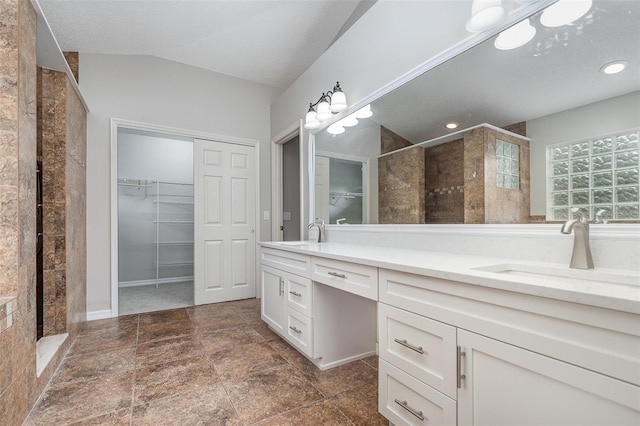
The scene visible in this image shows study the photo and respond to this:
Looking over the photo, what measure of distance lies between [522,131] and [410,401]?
4.23 ft

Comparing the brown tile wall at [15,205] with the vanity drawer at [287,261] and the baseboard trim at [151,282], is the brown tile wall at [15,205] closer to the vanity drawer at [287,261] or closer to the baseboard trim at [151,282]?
the vanity drawer at [287,261]

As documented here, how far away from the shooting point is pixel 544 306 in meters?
0.83

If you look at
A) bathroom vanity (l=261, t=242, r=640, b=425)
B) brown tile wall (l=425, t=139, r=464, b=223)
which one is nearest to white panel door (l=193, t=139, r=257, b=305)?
bathroom vanity (l=261, t=242, r=640, b=425)

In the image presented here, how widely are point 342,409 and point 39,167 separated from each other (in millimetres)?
2687

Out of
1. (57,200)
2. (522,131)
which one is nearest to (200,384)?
(57,200)

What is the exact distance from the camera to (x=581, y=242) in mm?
1121

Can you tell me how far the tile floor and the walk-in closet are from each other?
2.17 meters

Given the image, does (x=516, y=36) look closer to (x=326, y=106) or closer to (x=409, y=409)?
(x=326, y=106)

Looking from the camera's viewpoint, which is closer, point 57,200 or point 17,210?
point 17,210

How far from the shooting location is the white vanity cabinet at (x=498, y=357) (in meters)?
0.73

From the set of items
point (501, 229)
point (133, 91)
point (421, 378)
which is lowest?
point (421, 378)

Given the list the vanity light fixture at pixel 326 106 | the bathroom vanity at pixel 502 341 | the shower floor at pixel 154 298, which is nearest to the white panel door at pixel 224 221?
the shower floor at pixel 154 298

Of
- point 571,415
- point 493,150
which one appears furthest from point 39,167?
point 571,415

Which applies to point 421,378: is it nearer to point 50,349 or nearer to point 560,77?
point 560,77
